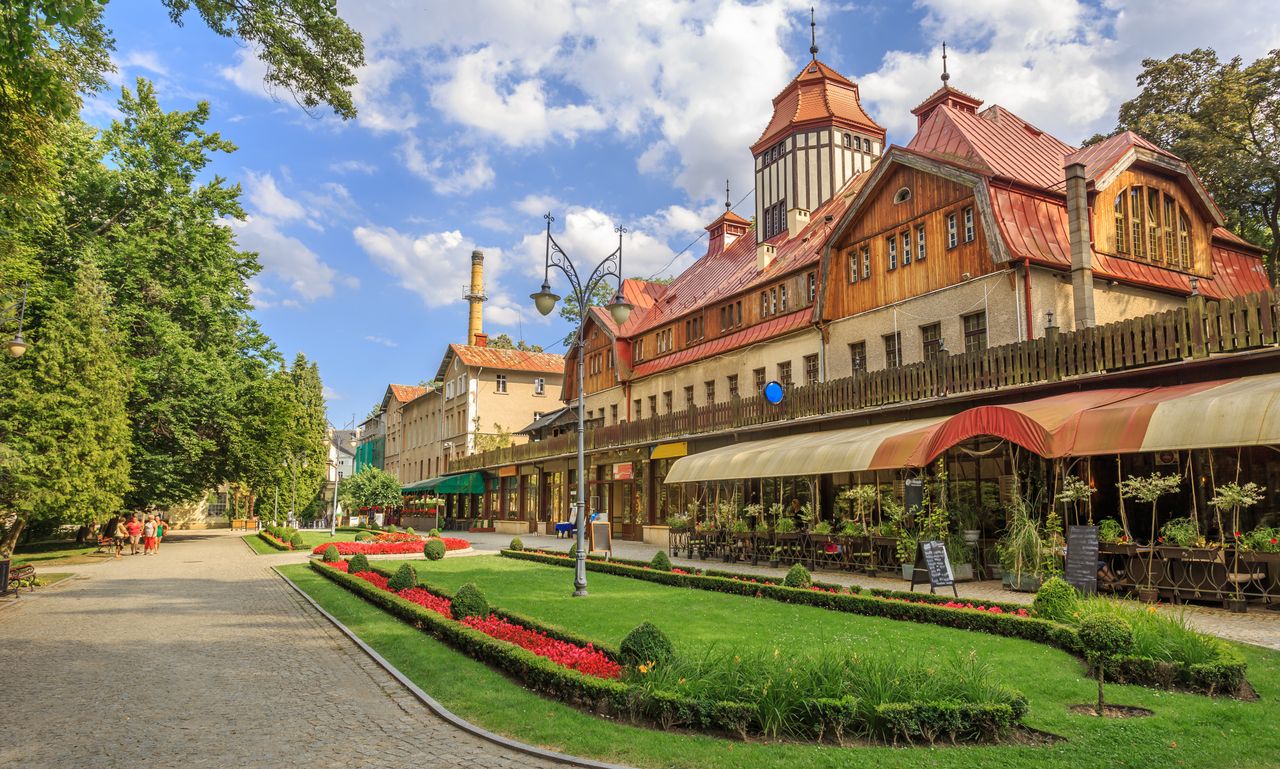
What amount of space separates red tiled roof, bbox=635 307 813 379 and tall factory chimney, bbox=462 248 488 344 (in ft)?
118

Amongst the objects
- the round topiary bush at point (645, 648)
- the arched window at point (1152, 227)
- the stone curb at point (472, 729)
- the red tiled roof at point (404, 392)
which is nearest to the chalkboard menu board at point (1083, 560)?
the round topiary bush at point (645, 648)

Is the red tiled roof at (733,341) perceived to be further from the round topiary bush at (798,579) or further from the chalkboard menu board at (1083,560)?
the chalkboard menu board at (1083,560)

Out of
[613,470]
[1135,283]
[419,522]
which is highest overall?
[1135,283]

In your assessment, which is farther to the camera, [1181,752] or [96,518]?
[96,518]

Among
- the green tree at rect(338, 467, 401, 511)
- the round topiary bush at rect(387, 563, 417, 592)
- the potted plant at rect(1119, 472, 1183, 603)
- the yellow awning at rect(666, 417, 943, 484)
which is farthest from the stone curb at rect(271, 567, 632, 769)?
the green tree at rect(338, 467, 401, 511)

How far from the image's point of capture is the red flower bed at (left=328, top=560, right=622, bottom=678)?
8102mm

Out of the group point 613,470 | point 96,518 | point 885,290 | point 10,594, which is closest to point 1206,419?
point 885,290

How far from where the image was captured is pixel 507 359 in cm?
6131

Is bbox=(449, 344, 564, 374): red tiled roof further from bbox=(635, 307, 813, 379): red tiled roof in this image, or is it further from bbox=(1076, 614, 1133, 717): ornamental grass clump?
bbox=(1076, 614, 1133, 717): ornamental grass clump

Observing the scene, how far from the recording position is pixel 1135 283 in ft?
70.5

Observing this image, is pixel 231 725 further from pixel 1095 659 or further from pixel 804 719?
pixel 1095 659

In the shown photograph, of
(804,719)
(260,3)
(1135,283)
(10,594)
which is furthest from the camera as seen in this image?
(1135,283)

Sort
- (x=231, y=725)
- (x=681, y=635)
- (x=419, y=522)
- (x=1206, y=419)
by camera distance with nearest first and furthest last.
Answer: (x=231, y=725) < (x=681, y=635) < (x=1206, y=419) < (x=419, y=522)

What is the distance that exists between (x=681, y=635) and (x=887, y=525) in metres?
9.48
